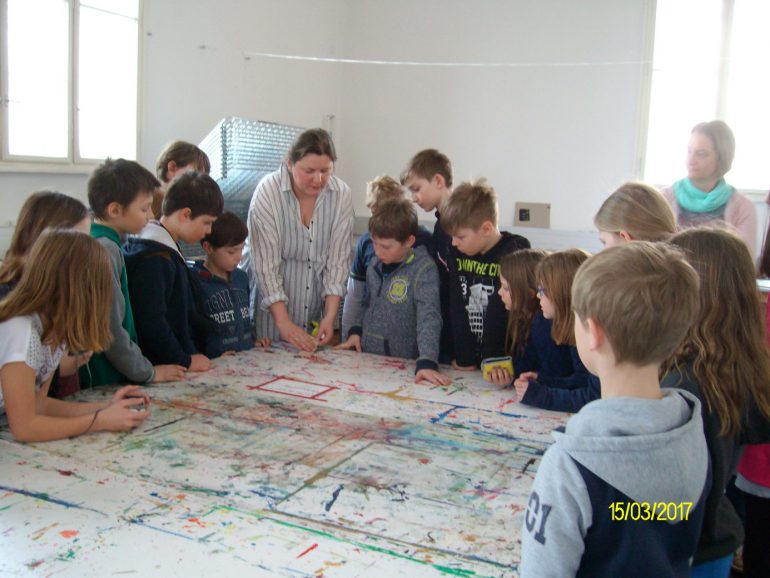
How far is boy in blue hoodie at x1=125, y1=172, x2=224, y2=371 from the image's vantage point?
7.30 feet

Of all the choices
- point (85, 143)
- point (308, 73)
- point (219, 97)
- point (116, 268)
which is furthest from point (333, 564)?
point (308, 73)

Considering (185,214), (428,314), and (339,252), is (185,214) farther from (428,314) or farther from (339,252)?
(428,314)

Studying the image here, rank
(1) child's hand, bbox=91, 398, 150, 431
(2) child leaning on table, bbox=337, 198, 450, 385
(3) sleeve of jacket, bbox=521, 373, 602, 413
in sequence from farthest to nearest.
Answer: (2) child leaning on table, bbox=337, 198, 450, 385 < (3) sleeve of jacket, bbox=521, 373, 602, 413 < (1) child's hand, bbox=91, 398, 150, 431

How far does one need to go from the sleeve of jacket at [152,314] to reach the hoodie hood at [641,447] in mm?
1496

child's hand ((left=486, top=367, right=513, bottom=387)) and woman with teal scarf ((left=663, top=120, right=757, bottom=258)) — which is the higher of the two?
woman with teal scarf ((left=663, top=120, right=757, bottom=258))

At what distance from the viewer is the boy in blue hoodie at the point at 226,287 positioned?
2.55 m

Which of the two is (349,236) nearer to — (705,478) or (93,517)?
(93,517)

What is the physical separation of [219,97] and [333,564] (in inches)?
166

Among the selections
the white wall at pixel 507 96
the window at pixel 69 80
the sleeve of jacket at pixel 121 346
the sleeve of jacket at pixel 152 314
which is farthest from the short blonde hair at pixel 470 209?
the white wall at pixel 507 96

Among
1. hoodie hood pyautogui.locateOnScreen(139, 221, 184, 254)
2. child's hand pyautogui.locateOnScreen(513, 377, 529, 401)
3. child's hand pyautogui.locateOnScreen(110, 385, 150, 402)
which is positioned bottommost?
child's hand pyautogui.locateOnScreen(110, 385, 150, 402)

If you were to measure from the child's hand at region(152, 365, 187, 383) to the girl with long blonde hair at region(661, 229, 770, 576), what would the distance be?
1389 mm

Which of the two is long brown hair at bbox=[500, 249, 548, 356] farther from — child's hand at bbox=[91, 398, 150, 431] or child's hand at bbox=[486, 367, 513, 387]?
child's hand at bbox=[91, 398, 150, 431]

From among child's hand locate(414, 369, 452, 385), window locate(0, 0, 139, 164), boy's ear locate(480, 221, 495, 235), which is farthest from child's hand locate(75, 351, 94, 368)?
window locate(0, 0, 139, 164)

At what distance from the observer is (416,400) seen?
6.63 ft
